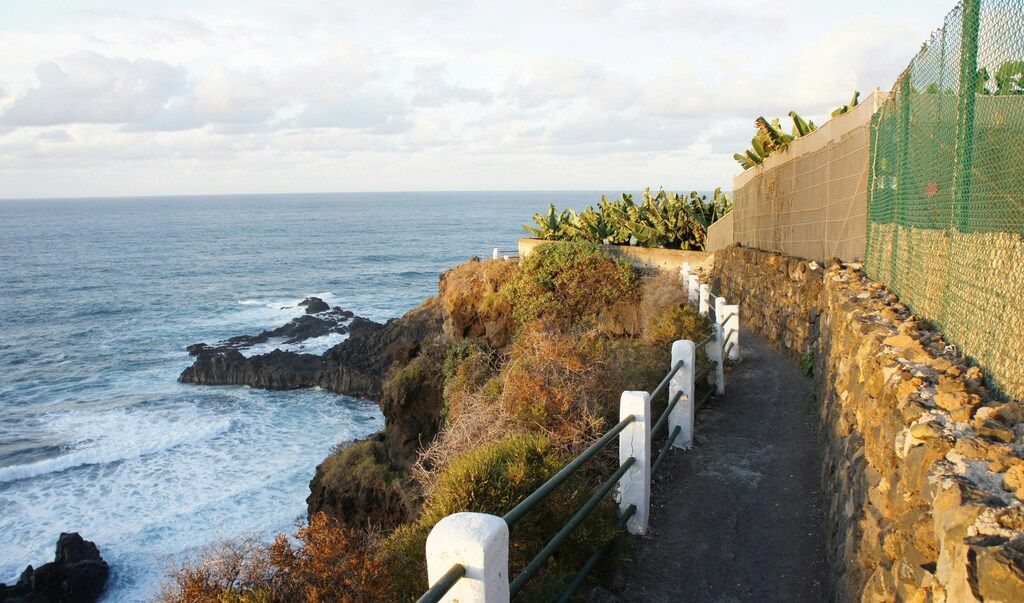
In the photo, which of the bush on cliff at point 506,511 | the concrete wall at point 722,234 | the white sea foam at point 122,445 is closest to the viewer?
the bush on cliff at point 506,511

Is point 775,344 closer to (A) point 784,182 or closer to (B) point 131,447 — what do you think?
(A) point 784,182

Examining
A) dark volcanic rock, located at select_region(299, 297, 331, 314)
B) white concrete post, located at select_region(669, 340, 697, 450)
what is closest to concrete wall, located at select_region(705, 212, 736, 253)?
white concrete post, located at select_region(669, 340, 697, 450)

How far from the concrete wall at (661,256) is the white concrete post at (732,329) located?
413 inches

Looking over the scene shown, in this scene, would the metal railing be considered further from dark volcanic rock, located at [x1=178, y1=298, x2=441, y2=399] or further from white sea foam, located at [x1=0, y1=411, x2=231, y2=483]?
dark volcanic rock, located at [x1=178, y1=298, x2=441, y2=399]

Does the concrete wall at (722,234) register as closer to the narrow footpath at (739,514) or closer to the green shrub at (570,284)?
the green shrub at (570,284)

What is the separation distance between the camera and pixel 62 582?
48.7ft

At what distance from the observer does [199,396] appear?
99.6 ft

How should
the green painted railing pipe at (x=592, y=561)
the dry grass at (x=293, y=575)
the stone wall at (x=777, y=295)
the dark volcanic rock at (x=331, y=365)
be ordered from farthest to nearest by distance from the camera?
the dark volcanic rock at (x=331, y=365) < the stone wall at (x=777, y=295) < the dry grass at (x=293, y=575) < the green painted railing pipe at (x=592, y=561)

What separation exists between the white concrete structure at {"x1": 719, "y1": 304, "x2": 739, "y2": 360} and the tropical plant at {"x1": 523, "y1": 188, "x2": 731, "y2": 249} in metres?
12.7

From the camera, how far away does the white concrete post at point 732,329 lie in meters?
11.0

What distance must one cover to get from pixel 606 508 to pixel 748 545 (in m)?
1.19

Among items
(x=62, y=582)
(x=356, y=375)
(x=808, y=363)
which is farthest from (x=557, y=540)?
(x=356, y=375)

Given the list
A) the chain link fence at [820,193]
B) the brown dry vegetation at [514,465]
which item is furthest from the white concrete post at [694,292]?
the chain link fence at [820,193]

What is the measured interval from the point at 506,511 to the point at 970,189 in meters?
3.37
